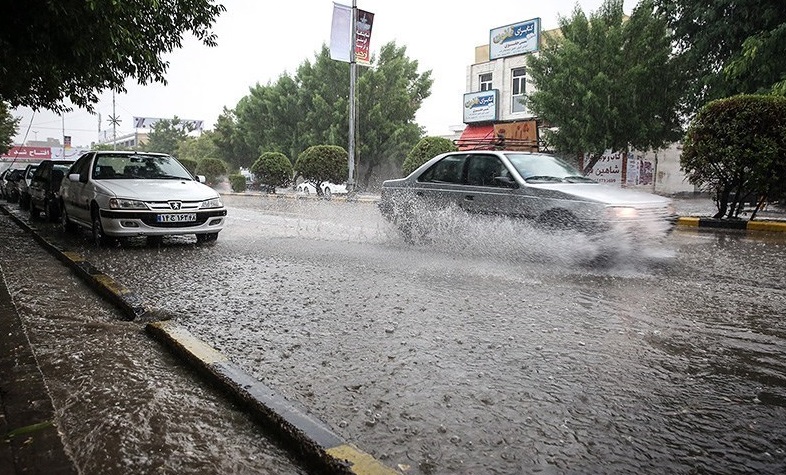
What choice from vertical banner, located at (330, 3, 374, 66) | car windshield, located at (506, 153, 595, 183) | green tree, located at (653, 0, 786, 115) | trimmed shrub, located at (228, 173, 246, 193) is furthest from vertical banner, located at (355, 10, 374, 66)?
car windshield, located at (506, 153, 595, 183)

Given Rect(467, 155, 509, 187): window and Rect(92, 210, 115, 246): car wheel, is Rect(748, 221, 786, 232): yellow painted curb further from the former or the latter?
Rect(92, 210, 115, 246): car wheel

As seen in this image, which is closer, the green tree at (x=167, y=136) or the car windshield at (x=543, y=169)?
the car windshield at (x=543, y=169)

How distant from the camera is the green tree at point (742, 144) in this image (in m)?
11.8

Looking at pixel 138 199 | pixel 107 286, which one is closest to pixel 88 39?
pixel 138 199

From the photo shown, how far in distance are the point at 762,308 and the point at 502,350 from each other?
2.79 metres

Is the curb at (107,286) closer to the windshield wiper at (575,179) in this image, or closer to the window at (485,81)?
the windshield wiper at (575,179)

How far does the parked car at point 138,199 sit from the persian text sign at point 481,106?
974 inches

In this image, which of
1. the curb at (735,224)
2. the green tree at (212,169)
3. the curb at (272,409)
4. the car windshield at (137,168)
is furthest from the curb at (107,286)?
the green tree at (212,169)

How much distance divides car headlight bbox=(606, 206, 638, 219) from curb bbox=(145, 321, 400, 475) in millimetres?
5139

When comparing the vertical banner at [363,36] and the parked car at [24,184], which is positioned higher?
the vertical banner at [363,36]

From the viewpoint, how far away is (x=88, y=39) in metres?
7.31

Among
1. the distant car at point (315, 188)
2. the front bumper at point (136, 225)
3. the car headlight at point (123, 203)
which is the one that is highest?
the distant car at point (315, 188)

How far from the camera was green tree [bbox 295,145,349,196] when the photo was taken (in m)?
31.6

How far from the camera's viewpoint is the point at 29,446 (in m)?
2.45
